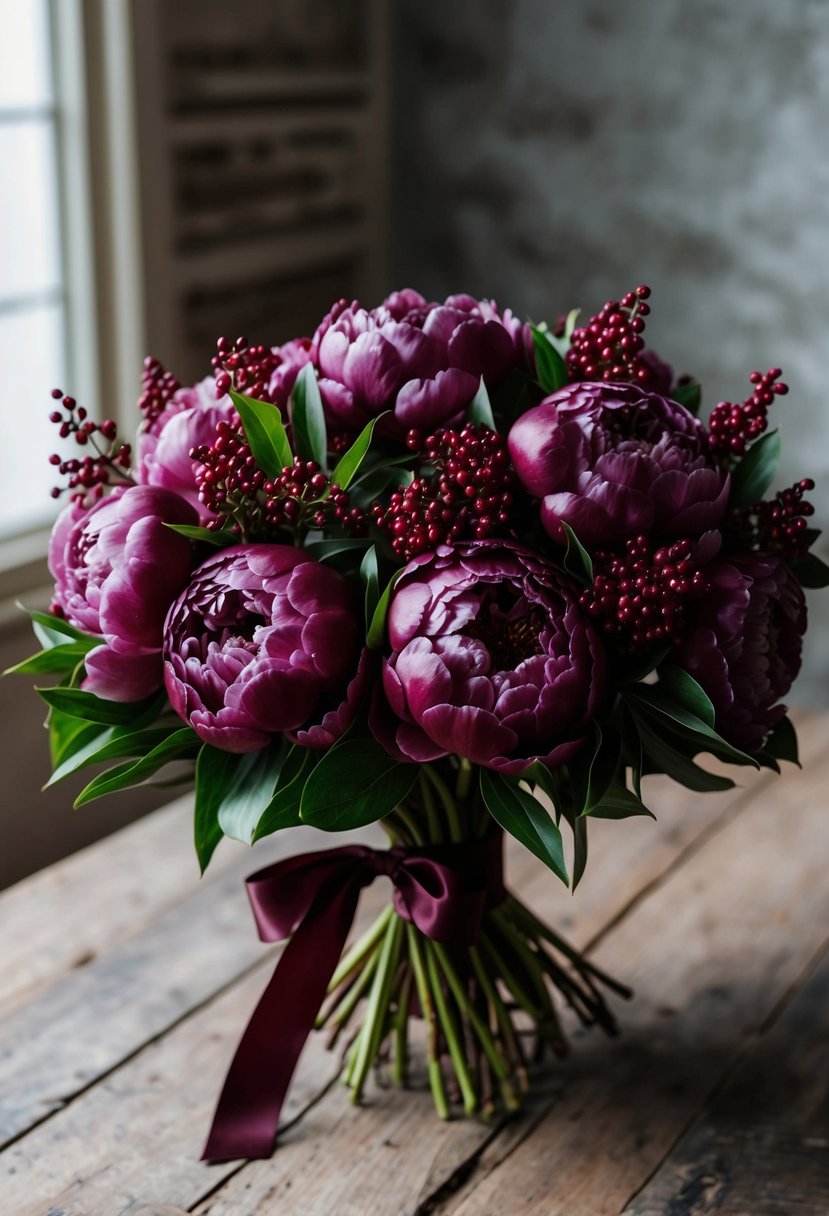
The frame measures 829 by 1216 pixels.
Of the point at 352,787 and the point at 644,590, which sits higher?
the point at 644,590

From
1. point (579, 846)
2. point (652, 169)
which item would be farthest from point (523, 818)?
point (652, 169)

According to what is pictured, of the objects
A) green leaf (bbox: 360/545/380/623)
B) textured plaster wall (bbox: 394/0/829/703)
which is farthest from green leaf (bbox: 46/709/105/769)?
textured plaster wall (bbox: 394/0/829/703)

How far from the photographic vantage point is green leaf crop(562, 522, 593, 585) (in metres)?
0.72

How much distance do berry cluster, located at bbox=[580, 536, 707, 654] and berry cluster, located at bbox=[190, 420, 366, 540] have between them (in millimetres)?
145

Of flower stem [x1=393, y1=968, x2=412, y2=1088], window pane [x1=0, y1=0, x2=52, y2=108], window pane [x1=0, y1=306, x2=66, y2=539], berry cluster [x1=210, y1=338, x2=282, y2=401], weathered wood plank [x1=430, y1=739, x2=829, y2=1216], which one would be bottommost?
weathered wood plank [x1=430, y1=739, x2=829, y2=1216]

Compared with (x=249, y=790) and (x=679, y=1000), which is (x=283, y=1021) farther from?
(x=679, y=1000)

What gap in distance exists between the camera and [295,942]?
888 mm

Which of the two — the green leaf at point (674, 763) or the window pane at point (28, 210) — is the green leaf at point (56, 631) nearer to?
the green leaf at point (674, 763)

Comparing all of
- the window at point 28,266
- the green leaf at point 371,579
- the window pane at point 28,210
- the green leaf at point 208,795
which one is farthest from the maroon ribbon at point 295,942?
the window pane at point 28,210

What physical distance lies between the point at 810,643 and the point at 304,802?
2160mm

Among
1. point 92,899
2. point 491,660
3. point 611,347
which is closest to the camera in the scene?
point 491,660

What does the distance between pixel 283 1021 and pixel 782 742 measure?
378mm

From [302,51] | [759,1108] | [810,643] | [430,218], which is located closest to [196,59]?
[302,51]

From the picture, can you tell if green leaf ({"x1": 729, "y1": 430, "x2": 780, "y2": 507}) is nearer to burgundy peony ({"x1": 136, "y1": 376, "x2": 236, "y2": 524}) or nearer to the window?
burgundy peony ({"x1": 136, "y1": 376, "x2": 236, "y2": 524})
